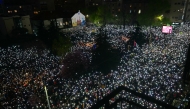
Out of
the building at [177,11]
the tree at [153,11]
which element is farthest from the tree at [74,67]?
the building at [177,11]

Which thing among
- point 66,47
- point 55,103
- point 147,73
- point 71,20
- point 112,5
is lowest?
point 55,103

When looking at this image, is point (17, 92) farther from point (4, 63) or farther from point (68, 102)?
point (4, 63)

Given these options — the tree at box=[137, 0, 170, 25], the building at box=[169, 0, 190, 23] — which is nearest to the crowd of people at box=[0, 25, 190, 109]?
the tree at box=[137, 0, 170, 25]

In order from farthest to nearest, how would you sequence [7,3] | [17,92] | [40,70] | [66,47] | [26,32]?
1. [7,3]
2. [26,32]
3. [66,47]
4. [40,70]
5. [17,92]

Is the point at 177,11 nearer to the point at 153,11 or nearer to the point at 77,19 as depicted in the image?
the point at 153,11

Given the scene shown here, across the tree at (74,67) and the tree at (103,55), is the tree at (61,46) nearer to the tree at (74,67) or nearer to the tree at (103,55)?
the tree at (74,67)

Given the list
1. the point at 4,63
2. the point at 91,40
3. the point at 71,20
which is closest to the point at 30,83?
the point at 4,63

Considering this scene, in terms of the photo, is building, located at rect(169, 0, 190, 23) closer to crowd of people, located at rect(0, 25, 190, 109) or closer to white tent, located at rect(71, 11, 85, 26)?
white tent, located at rect(71, 11, 85, 26)

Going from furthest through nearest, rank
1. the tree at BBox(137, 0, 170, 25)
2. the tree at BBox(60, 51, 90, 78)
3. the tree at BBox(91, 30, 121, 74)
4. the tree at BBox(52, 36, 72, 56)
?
the tree at BBox(137, 0, 170, 25)
the tree at BBox(52, 36, 72, 56)
the tree at BBox(91, 30, 121, 74)
the tree at BBox(60, 51, 90, 78)
